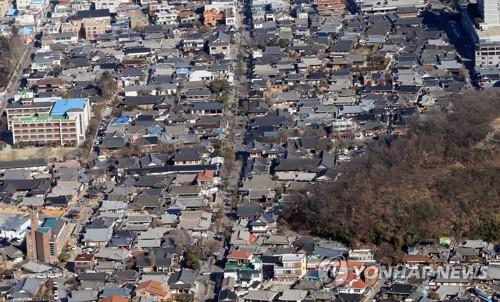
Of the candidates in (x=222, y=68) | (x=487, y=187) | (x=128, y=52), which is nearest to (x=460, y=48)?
(x=222, y=68)

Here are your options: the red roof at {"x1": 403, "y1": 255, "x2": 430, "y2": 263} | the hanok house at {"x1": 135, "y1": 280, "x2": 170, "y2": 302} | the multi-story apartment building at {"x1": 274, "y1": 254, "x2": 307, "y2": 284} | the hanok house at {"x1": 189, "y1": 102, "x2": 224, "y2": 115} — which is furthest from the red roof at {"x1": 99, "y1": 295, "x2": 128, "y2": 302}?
the hanok house at {"x1": 189, "y1": 102, "x2": 224, "y2": 115}

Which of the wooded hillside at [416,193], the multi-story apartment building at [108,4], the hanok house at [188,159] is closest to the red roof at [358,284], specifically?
the wooded hillside at [416,193]

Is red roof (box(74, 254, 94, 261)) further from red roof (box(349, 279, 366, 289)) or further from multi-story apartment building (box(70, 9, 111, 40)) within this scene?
multi-story apartment building (box(70, 9, 111, 40))

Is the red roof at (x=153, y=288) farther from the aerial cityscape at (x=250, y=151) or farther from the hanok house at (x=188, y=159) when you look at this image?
the hanok house at (x=188, y=159)

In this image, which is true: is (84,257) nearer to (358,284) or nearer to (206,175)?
(206,175)

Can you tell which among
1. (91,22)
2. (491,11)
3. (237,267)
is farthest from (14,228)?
(491,11)

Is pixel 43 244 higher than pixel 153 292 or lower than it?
higher

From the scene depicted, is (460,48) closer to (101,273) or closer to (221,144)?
(221,144)
